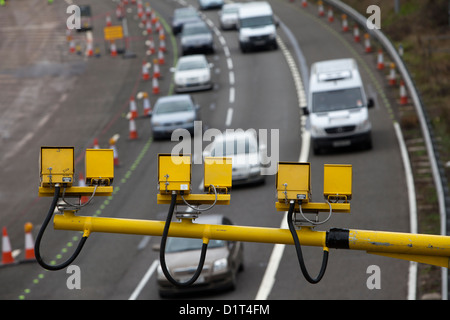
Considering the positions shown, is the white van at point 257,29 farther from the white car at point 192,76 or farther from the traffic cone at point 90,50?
the traffic cone at point 90,50

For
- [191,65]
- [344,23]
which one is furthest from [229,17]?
[191,65]

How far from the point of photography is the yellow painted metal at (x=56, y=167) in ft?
26.7

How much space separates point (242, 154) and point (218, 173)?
62.1 ft

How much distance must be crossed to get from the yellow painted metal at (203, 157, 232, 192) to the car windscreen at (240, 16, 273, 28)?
39.0m

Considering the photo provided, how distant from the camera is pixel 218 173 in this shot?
8211 millimetres

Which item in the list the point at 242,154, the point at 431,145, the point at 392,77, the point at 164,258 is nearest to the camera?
the point at 164,258

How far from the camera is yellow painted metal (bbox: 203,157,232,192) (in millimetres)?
8156

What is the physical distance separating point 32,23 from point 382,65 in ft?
94.9

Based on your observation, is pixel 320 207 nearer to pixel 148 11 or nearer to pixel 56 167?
pixel 56 167

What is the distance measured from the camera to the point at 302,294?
19.0m

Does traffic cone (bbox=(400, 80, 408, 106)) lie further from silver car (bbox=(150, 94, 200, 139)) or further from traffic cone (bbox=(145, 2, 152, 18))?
traffic cone (bbox=(145, 2, 152, 18))

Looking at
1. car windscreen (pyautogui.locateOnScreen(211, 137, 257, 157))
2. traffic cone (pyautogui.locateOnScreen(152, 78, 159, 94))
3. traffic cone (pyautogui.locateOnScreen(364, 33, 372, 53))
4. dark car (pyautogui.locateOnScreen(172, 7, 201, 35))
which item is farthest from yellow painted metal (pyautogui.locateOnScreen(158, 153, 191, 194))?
dark car (pyautogui.locateOnScreen(172, 7, 201, 35))

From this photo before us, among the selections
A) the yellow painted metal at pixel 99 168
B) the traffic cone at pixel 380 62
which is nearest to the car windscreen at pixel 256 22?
the traffic cone at pixel 380 62
